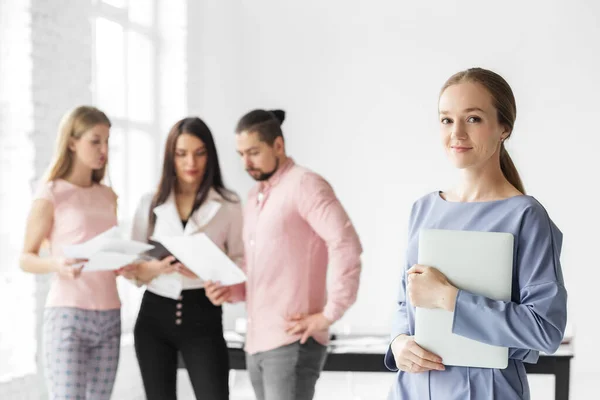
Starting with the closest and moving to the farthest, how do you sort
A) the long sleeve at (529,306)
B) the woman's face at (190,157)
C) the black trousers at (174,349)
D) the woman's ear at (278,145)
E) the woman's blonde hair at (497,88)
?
1. the long sleeve at (529,306)
2. the woman's blonde hair at (497,88)
3. the woman's ear at (278,145)
4. the black trousers at (174,349)
5. the woman's face at (190,157)

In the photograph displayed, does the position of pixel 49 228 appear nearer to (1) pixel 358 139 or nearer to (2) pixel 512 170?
(2) pixel 512 170

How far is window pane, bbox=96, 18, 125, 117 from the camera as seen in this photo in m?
5.45

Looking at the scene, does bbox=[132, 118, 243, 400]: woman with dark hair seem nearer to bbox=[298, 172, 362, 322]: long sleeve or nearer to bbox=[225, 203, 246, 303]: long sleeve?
bbox=[225, 203, 246, 303]: long sleeve

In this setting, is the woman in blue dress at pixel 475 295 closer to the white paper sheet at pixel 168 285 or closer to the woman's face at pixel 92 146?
the white paper sheet at pixel 168 285

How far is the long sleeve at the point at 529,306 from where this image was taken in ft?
4.68

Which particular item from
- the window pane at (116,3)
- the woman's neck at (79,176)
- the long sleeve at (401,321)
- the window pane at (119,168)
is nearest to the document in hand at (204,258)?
the woman's neck at (79,176)

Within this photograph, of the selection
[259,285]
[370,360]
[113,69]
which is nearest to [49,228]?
[259,285]

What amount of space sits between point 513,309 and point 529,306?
31mm

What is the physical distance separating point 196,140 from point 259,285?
2.11 feet

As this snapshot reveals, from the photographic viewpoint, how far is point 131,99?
19.8 ft

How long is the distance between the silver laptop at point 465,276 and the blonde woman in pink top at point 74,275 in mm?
1812

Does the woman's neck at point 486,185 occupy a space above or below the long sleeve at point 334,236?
above

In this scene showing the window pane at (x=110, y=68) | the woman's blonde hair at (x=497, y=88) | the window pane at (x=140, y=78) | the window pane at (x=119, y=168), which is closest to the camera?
the woman's blonde hair at (x=497, y=88)

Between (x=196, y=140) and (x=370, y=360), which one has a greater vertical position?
(x=196, y=140)
